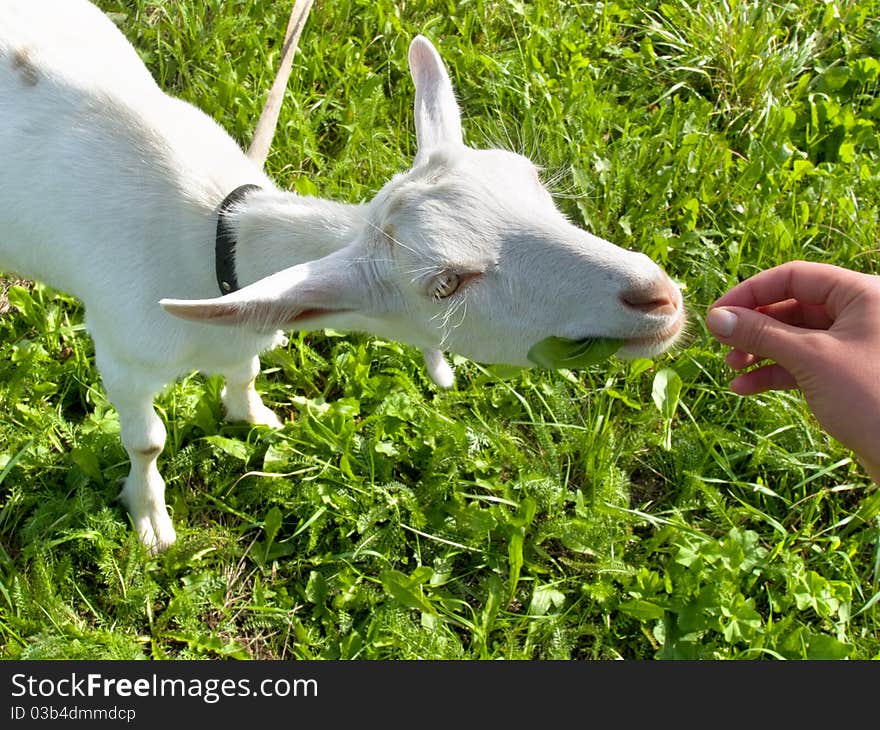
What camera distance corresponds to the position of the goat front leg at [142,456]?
3580 millimetres

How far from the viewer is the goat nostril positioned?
2.68 meters

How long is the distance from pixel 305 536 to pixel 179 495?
2.03ft

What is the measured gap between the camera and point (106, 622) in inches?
153

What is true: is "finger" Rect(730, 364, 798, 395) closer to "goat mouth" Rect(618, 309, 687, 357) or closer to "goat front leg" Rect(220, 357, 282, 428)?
"goat mouth" Rect(618, 309, 687, 357)

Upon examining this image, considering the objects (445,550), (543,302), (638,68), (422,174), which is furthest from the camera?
(638,68)

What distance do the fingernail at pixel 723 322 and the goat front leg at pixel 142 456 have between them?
210 centimetres

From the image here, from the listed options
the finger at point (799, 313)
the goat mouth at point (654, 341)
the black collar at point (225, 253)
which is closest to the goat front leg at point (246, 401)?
the black collar at point (225, 253)

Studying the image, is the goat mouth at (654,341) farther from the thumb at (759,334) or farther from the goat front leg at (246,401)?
the goat front leg at (246,401)

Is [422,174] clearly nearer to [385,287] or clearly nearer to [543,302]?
[385,287]

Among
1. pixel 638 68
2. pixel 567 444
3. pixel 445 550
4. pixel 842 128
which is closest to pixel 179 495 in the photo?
pixel 445 550

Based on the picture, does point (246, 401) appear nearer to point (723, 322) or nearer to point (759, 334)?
point (723, 322)

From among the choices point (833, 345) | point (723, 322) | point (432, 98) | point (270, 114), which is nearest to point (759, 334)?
point (723, 322)

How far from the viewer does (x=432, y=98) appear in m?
3.42

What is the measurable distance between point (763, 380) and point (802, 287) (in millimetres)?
553
